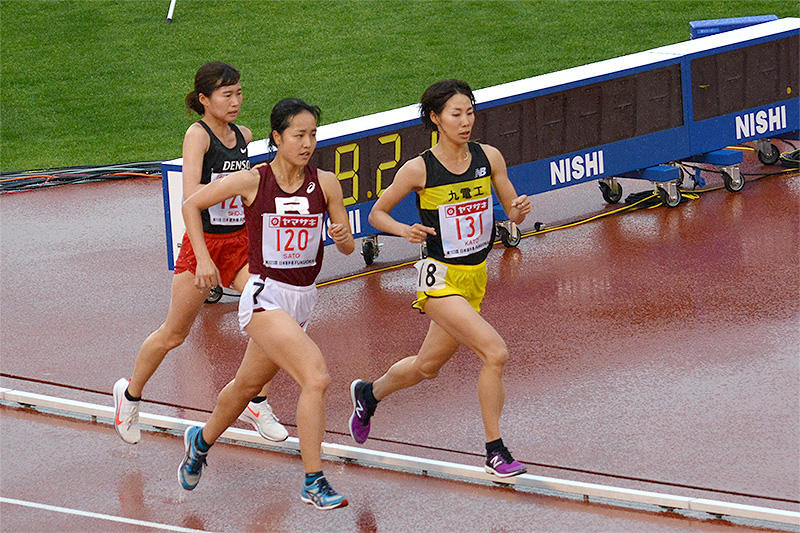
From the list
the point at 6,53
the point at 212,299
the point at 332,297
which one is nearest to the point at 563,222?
the point at 332,297

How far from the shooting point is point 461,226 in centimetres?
702

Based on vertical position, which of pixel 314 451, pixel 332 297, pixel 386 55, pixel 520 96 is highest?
pixel 386 55

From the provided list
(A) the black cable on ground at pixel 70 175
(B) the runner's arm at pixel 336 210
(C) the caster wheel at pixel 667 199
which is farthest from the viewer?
(A) the black cable on ground at pixel 70 175

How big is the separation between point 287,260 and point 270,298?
22cm

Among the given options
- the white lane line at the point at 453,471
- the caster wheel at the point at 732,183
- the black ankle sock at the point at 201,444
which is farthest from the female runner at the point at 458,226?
the caster wheel at the point at 732,183

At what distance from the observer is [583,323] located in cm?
989

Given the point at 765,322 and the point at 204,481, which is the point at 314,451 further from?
the point at 765,322

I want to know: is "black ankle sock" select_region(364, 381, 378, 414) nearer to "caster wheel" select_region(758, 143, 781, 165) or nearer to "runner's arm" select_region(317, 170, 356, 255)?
"runner's arm" select_region(317, 170, 356, 255)

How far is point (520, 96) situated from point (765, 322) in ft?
11.7

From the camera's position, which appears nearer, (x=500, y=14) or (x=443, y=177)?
(x=443, y=177)

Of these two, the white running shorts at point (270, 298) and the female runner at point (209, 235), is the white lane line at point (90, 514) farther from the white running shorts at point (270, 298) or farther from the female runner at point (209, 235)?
the white running shorts at point (270, 298)

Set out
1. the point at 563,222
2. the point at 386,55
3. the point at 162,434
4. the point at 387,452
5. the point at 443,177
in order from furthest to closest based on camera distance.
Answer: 1. the point at 386,55
2. the point at 563,222
3. the point at 162,434
4. the point at 387,452
5. the point at 443,177

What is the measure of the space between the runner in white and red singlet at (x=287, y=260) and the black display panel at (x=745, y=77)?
7445mm

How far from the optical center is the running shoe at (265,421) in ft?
25.0
